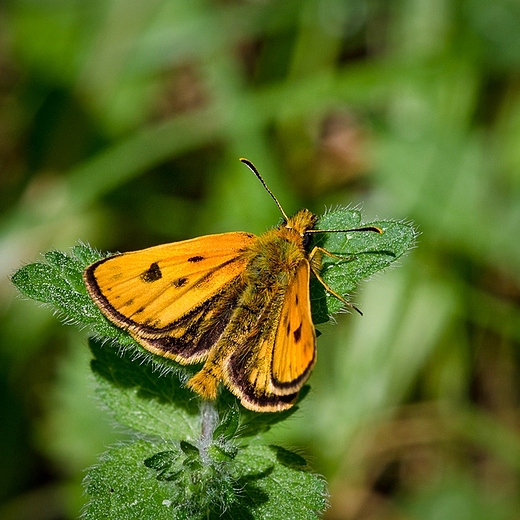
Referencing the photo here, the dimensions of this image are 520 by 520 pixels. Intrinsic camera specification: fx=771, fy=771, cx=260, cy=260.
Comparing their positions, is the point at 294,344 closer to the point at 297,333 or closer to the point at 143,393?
the point at 297,333

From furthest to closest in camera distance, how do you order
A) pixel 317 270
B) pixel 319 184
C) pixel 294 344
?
pixel 319 184
pixel 317 270
pixel 294 344

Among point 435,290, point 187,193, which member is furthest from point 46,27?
point 435,290

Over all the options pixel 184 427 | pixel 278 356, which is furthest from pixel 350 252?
pixel 184 427

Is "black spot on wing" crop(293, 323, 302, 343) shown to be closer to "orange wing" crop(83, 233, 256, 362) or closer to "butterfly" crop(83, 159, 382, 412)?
"butterfly" crop(83, 159, 382, 412)

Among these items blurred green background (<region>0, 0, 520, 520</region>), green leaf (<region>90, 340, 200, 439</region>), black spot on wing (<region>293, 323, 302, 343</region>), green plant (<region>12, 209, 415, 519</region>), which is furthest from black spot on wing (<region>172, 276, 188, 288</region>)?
blurred green background (<region>0, 0, 520, 520</region>)

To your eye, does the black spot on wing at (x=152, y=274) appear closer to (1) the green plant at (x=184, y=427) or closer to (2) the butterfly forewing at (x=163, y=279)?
(2) the butterfly forewing at (x=163, y=279)
